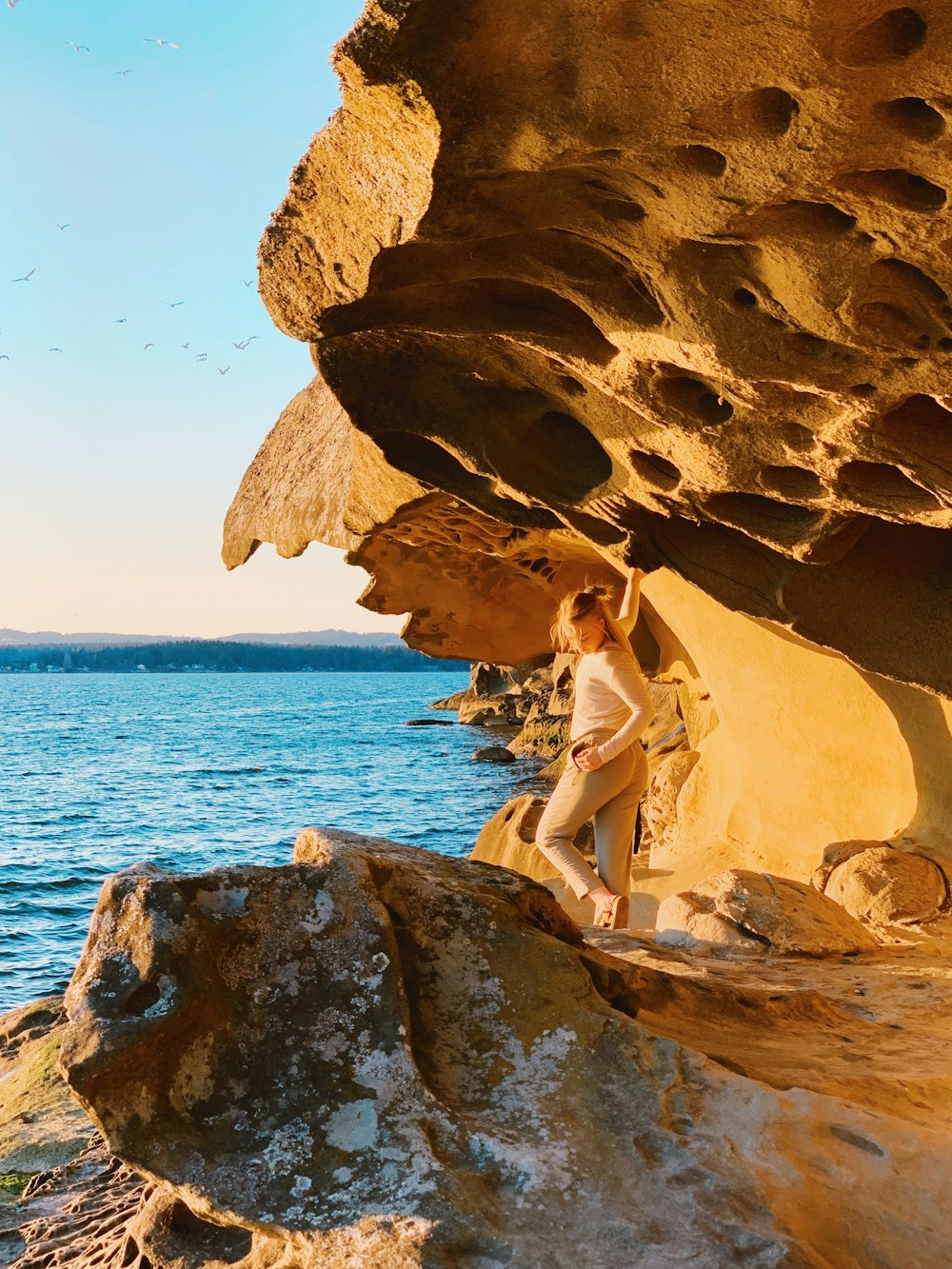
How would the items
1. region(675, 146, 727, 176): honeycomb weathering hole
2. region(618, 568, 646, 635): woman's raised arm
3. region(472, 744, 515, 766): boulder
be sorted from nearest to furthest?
region(675, 146, 727, 176): honeycomb weathering hole → region(618, 568, 646, 635): woman's raised arm → region(472, 744, 515, 766): boulder

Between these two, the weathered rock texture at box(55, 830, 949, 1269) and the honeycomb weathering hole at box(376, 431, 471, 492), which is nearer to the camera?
the weathered rock texture at box(55, 830, 949, 1269)

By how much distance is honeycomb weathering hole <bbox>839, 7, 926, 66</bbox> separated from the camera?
2.90m

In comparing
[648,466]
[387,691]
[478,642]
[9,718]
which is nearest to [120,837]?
[478,642]

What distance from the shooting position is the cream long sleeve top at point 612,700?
19.0 feet

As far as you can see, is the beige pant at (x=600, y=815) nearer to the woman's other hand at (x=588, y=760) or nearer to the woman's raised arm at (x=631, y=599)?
the woman's other hand at (x=588, y=760)

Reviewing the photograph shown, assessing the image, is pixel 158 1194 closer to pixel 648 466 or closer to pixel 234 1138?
pixel 234 1138

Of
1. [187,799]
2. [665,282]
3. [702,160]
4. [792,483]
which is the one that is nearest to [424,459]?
[792,483]

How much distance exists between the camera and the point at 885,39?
2.94 m

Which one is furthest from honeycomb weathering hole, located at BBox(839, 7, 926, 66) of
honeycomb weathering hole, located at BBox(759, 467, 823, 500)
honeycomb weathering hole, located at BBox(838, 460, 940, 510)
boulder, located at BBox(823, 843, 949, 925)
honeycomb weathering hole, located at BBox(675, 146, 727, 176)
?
boulder, located at BBox(823, 843, 949, 925)

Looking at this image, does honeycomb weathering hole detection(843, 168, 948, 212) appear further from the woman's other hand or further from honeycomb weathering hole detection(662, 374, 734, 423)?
the woman's other hand

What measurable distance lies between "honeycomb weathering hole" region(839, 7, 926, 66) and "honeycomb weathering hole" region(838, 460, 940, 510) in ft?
6.61

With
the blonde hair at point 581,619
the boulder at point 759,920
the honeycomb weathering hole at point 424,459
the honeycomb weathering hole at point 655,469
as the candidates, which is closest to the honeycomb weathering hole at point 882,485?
the honeycomb weathering hole at point 655,469

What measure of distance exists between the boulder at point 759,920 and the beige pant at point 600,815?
417 mm

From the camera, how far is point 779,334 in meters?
3.94
